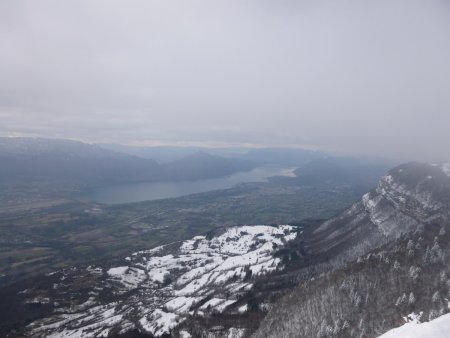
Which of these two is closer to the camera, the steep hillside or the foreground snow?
the foreground snow

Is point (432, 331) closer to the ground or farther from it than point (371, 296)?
farther from it

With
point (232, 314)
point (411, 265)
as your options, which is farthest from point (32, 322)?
point (411, 265)

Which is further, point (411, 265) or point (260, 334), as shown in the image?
point (411, 265)

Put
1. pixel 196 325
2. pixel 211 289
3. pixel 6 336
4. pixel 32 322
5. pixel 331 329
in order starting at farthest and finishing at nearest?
pixel 211 289 < pixel 32 322 < pixel 6 336 < pixel 196 325 < pixel 331 329

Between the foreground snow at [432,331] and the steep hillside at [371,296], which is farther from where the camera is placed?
the steep hillside at [371,296]

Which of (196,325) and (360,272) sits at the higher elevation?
(360,272)

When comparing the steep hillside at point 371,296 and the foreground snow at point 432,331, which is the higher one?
the foreground snow at point 432,331

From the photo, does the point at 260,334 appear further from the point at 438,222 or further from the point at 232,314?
Answer: the point at 438,222

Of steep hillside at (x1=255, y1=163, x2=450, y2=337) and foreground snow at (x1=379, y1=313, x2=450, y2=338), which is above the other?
foreground snow at (x1=379, y1=313, x2=450, y2=338)

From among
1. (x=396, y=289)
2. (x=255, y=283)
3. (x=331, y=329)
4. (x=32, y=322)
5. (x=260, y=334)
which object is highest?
(x=396, y=289)

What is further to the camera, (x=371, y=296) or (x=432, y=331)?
(x=371, y=296)

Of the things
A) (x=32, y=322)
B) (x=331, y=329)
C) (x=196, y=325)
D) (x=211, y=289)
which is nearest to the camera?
(x=331, y=329)
